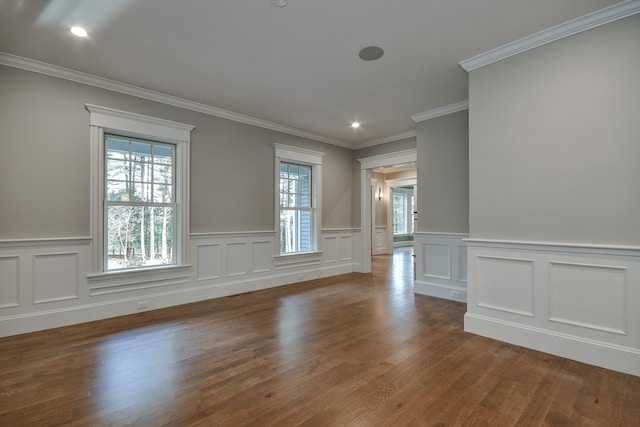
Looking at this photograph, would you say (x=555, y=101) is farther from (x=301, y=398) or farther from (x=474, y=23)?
(x=301, y=398)

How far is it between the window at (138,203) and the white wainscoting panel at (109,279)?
0.86 ft

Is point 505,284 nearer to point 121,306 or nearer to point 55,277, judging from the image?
point 121,306

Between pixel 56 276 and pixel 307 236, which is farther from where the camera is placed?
pixel 307 236

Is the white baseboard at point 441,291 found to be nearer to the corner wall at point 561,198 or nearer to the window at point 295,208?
the corner wall at point 561,198

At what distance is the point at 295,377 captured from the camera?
231 cm

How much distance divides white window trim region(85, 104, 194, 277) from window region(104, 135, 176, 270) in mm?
97

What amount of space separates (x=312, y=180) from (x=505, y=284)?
157 inches

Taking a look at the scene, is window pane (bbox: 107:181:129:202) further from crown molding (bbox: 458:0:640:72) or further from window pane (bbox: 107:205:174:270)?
crown molding (bbox: 458:0:640:72)

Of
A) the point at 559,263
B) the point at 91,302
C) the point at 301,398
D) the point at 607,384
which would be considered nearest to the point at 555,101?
the point at 559,263

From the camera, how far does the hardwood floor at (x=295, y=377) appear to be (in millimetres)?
1858

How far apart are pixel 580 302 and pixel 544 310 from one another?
0.91 feet

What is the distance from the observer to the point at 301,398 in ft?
6.69

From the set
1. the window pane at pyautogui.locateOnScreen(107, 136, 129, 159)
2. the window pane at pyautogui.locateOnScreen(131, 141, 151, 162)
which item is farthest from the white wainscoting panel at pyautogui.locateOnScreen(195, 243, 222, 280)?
the window pane at pyautogui.locateOnScreen(107, 136, 129, 159)

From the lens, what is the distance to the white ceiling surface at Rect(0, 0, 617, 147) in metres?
2.42
